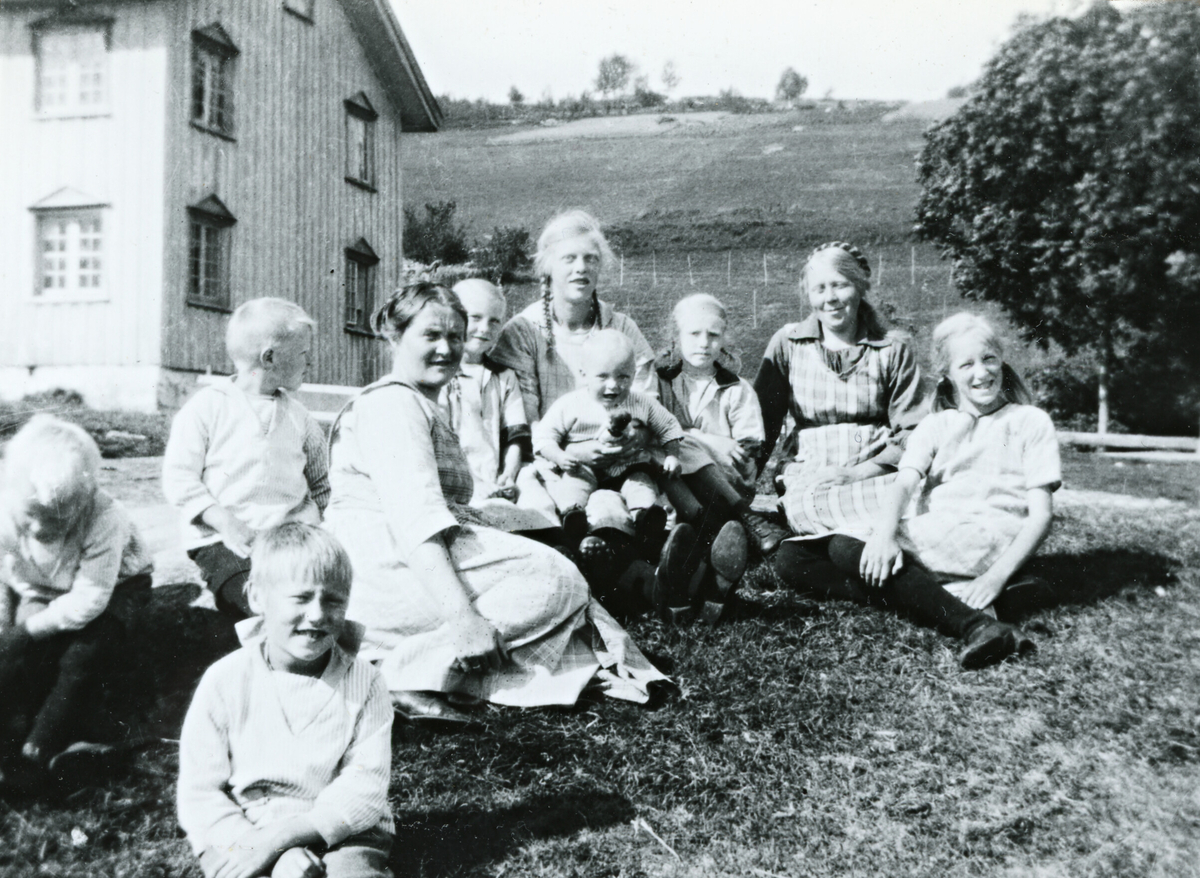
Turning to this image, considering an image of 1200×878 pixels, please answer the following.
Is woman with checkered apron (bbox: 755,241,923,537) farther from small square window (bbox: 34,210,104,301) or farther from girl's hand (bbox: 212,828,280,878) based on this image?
small square window (bbox: 34,210,104,301)

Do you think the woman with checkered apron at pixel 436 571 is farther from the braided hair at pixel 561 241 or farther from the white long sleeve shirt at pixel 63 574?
the braided hair at pixel 561 241

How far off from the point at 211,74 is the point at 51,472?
948cm

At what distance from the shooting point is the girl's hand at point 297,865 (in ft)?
6.62

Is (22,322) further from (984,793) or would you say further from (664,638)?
(984,793)

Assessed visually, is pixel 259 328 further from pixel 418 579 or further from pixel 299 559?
pixel 299 559

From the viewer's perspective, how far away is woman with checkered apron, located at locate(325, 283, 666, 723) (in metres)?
2.97

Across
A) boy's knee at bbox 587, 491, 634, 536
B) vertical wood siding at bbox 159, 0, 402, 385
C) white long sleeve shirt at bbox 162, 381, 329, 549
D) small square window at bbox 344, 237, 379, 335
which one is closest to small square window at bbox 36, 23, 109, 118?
white long sleeve shirt at bbox 162, 381, 329, 549

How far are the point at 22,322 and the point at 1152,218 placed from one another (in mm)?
7248

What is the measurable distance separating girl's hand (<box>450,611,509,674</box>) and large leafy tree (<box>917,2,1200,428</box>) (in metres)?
4.53

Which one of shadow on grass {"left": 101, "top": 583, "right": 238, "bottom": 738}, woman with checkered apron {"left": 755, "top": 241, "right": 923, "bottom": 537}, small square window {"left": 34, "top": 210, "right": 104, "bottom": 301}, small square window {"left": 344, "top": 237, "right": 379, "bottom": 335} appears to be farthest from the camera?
small square window {"left": 344, "top": 237, "right": 379, "bottom": 335}

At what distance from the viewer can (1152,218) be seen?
23.6 feet

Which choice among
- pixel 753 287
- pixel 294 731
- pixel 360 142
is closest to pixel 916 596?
pixel 294 731

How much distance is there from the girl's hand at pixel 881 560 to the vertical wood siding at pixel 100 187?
3.27 metres

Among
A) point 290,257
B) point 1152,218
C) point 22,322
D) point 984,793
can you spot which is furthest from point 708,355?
point 290,257
